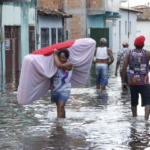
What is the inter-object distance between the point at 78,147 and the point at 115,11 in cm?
3094

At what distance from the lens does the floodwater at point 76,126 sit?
7.04m

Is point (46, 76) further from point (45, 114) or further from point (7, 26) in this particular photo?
point (7, 26)

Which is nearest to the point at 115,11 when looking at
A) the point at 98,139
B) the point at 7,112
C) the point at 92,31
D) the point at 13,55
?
the point at 92,31

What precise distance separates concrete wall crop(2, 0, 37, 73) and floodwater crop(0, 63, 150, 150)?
938 centimetres

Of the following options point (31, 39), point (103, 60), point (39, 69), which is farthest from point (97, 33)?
point (39, 69)

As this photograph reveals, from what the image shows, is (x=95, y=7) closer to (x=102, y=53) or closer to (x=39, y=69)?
(x=102, y=53)

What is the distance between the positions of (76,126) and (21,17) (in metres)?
14.8

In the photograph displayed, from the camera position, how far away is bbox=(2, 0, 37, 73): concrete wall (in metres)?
21.3

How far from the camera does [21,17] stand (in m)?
22.6

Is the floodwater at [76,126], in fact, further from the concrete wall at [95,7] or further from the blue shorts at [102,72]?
the concrete wall at [95,7]

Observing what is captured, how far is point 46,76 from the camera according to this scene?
8.69 m

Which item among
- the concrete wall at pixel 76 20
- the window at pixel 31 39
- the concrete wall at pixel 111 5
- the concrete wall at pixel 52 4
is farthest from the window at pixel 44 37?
the concrete wall at pixel 111 5

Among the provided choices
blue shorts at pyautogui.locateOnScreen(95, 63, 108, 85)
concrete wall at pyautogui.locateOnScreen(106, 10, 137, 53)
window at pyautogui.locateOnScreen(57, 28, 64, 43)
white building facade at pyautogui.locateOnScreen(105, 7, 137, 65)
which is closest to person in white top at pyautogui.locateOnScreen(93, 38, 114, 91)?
blue shorts at pyautogui.locateOnScreen(95, 63, 108, 85)

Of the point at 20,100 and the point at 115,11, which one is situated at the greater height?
the point at 115,11
